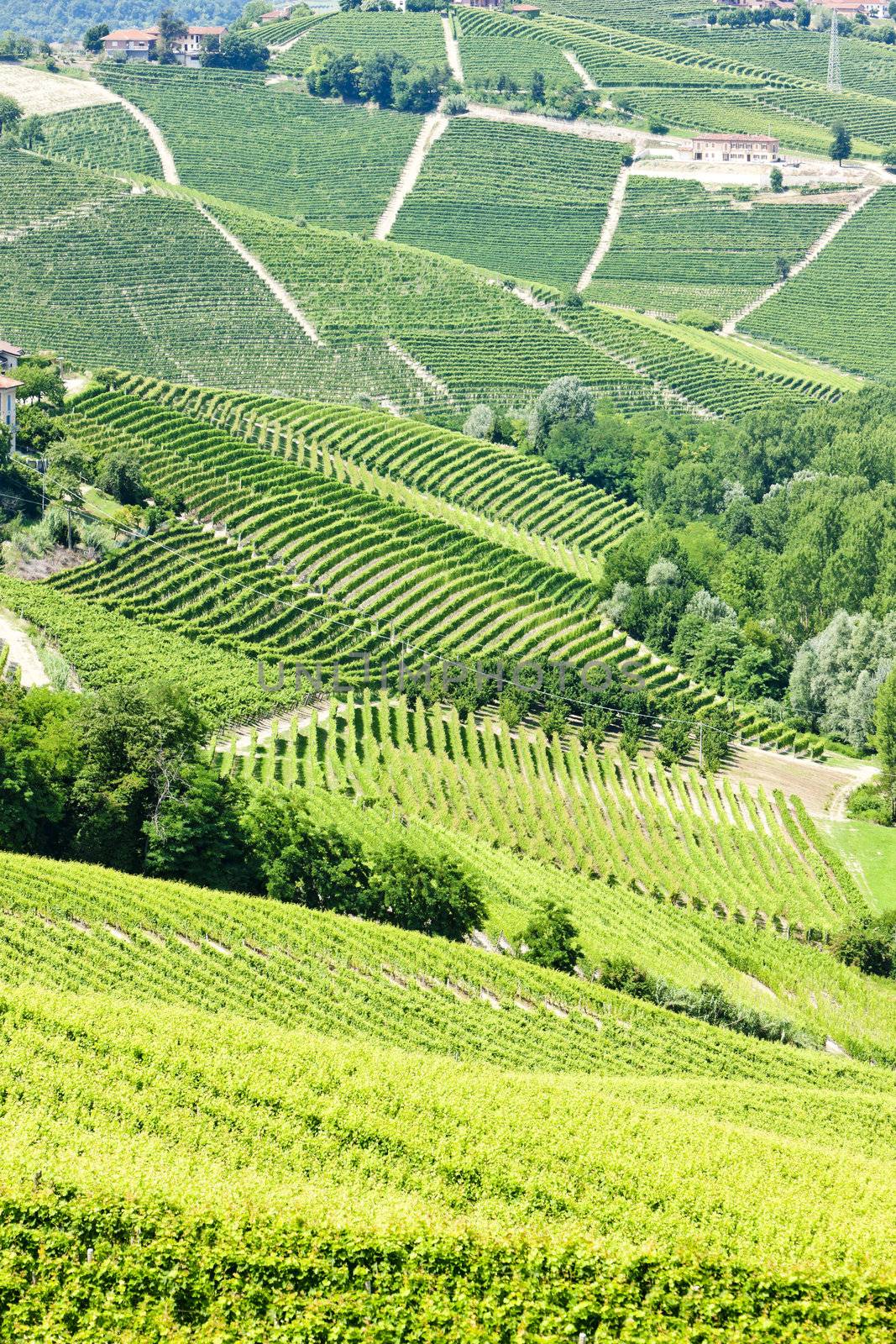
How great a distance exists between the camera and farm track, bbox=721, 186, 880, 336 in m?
128

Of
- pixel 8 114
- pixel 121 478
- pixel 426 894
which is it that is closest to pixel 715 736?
pixel 426 894

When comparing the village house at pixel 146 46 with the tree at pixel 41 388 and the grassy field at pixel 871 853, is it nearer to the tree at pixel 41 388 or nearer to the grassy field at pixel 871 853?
the tree at pixel 41 388

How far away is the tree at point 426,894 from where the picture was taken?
4634cm

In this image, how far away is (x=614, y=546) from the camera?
279ft

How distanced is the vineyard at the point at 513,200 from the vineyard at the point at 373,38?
18038mm

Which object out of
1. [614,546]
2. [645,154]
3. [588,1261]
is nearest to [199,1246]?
[588,1261]

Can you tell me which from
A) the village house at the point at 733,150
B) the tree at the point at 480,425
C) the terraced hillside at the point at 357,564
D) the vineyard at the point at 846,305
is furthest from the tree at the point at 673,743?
the village house at the point at 733,150

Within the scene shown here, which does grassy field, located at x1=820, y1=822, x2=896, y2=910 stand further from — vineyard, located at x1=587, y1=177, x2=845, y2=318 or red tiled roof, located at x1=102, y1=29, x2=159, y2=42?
red tiled roof, located at x1=102, y1=29, x2=159, y2=42

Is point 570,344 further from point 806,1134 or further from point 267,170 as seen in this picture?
point 806,1134

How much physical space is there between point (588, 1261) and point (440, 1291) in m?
2.54

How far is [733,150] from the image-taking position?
146 metres

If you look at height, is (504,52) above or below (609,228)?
above

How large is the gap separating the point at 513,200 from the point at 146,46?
40144 millimetres

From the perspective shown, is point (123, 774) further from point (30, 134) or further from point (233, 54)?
point (233, 54)
